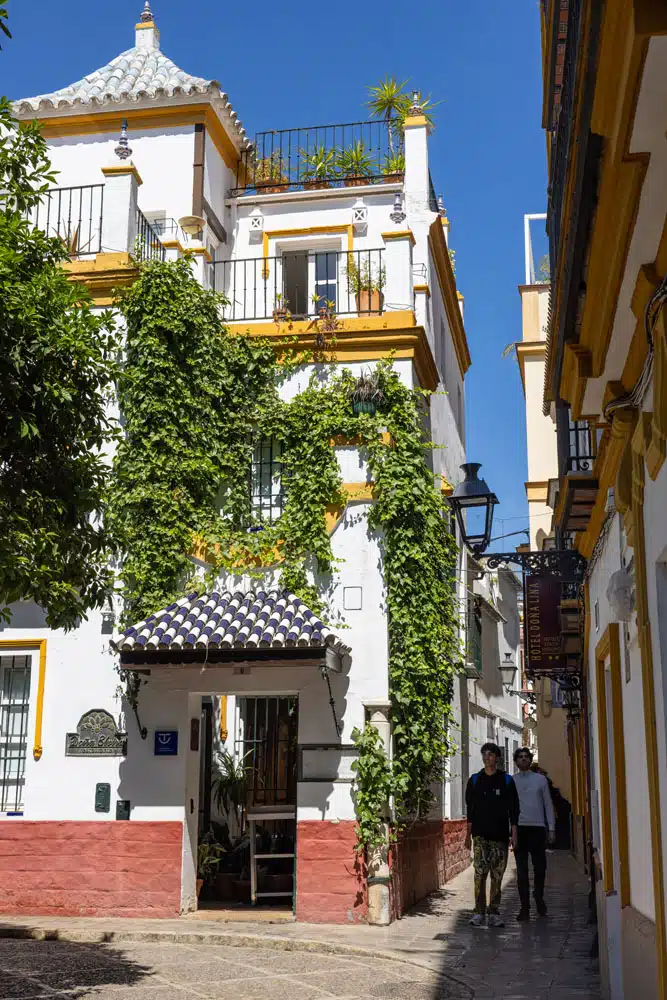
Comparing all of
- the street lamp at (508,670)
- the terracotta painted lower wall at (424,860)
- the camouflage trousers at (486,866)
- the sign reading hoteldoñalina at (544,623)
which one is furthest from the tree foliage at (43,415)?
the street lamp at (508,670)

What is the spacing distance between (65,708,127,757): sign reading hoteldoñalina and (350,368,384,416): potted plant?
4725 millimetres

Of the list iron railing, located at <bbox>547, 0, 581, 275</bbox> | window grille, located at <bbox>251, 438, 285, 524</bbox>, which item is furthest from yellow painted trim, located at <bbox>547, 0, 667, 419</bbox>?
window grille, located at <bbox>251, 438, 285, 524</bbox>

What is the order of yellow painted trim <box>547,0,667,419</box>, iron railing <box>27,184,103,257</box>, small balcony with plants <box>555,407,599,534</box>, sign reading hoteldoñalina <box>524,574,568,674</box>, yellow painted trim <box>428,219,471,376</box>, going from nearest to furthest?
yellow painted trim <box>547,0,667,419</box>, small balcony with plants <box>555,407,599,534</box>, sign reading hoteldoñalina <box>524,574,568,674</box>, iron railing <box>27,184,103,257</box>, yellow painted trim <box>428,219,471,376</box>

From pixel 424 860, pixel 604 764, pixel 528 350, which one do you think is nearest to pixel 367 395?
pixel 604 764

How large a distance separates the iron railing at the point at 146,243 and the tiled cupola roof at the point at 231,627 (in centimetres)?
484

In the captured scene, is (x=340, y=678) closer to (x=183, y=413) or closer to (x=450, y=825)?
(x=183, y=413)

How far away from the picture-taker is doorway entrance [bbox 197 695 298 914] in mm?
13938

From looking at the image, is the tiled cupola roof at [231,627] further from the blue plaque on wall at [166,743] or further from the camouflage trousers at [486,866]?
the camouflage trousers at [486,866]

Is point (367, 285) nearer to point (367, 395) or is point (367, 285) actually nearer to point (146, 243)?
point (367, 395)

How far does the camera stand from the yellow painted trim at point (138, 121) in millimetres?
17953

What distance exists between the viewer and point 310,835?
41.1 ft

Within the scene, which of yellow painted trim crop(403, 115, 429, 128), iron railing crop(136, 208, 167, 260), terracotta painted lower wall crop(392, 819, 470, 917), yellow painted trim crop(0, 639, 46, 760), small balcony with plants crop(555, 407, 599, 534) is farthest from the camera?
yellow painted trim crop(403, 115, 429, 128)

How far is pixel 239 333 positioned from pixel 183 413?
1.44 m

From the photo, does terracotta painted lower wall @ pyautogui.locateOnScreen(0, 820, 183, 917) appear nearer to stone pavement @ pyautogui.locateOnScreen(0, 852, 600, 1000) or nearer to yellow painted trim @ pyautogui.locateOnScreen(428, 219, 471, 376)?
stone pavement @ pyautogui.locateOnScreen(0, 852, 600, 1000)
